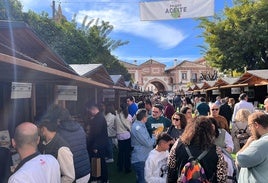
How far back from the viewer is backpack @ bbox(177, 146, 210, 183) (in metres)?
3.19

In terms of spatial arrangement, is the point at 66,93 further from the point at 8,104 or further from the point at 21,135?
the point at 21,135

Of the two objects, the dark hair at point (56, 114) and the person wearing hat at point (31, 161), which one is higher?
the dark hair at point (56, 114)

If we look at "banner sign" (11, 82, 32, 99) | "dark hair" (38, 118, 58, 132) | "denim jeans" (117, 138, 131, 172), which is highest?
"banner sign" (11, 82, 32, 99)

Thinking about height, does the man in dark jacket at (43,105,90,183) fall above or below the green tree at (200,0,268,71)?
below

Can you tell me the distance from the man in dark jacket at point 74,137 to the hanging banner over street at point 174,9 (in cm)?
706

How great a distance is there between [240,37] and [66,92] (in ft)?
65.8

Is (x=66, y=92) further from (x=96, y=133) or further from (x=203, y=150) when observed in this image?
(x=203, y=150)

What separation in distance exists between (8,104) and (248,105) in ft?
21.6

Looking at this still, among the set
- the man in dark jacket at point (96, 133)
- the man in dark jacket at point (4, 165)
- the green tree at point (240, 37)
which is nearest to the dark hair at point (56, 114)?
the man in dark jacket at point (4, 165)

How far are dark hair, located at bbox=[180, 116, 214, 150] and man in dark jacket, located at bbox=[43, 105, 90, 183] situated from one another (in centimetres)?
140

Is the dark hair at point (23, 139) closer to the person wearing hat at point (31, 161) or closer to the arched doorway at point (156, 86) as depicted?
the person wearing hat at point (31, 161)

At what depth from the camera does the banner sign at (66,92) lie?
23.9 feet

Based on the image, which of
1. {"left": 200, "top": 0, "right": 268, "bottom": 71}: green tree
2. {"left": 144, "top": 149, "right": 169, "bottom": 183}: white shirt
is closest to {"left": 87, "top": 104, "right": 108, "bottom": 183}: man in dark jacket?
{"left": 144, "top": 149, "right": 169, "bottom": 183}: white shirt

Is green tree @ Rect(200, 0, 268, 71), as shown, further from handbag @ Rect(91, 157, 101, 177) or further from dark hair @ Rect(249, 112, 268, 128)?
dark hair @ Rect(249, 112, 268, 128)
